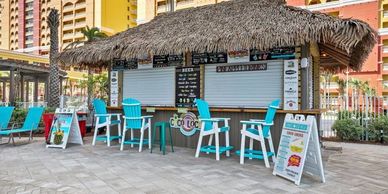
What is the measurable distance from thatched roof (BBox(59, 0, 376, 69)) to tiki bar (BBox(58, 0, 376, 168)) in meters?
0.02

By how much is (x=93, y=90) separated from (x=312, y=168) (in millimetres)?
17946

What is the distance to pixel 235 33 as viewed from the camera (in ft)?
20.0

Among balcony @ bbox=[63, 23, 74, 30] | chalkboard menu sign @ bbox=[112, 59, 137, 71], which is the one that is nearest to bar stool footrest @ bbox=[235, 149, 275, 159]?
chalkboard menu sign @ bbox=[112, 59, 137, 71]

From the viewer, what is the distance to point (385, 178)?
4605 mm

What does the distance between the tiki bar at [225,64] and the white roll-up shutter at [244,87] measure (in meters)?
0.02

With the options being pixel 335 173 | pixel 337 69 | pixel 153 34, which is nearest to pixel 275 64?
pixel 335 173

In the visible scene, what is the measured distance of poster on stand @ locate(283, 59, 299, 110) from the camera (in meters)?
5.88

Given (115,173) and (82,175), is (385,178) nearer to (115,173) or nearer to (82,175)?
(115,173)

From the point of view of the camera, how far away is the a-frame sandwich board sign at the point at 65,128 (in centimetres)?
701

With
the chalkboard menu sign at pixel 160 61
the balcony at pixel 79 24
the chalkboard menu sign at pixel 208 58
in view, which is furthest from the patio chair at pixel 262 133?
the balcony at pixel 79 24

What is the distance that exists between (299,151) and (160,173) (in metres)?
2.00

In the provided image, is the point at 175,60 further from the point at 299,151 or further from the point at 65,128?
the point at 299,151

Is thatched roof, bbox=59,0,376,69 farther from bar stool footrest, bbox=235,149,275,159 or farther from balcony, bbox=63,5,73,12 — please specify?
balcony, bbox=63,5,73,12

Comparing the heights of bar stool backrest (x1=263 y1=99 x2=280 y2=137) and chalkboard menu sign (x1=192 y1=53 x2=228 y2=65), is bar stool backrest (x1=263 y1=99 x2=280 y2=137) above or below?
below
